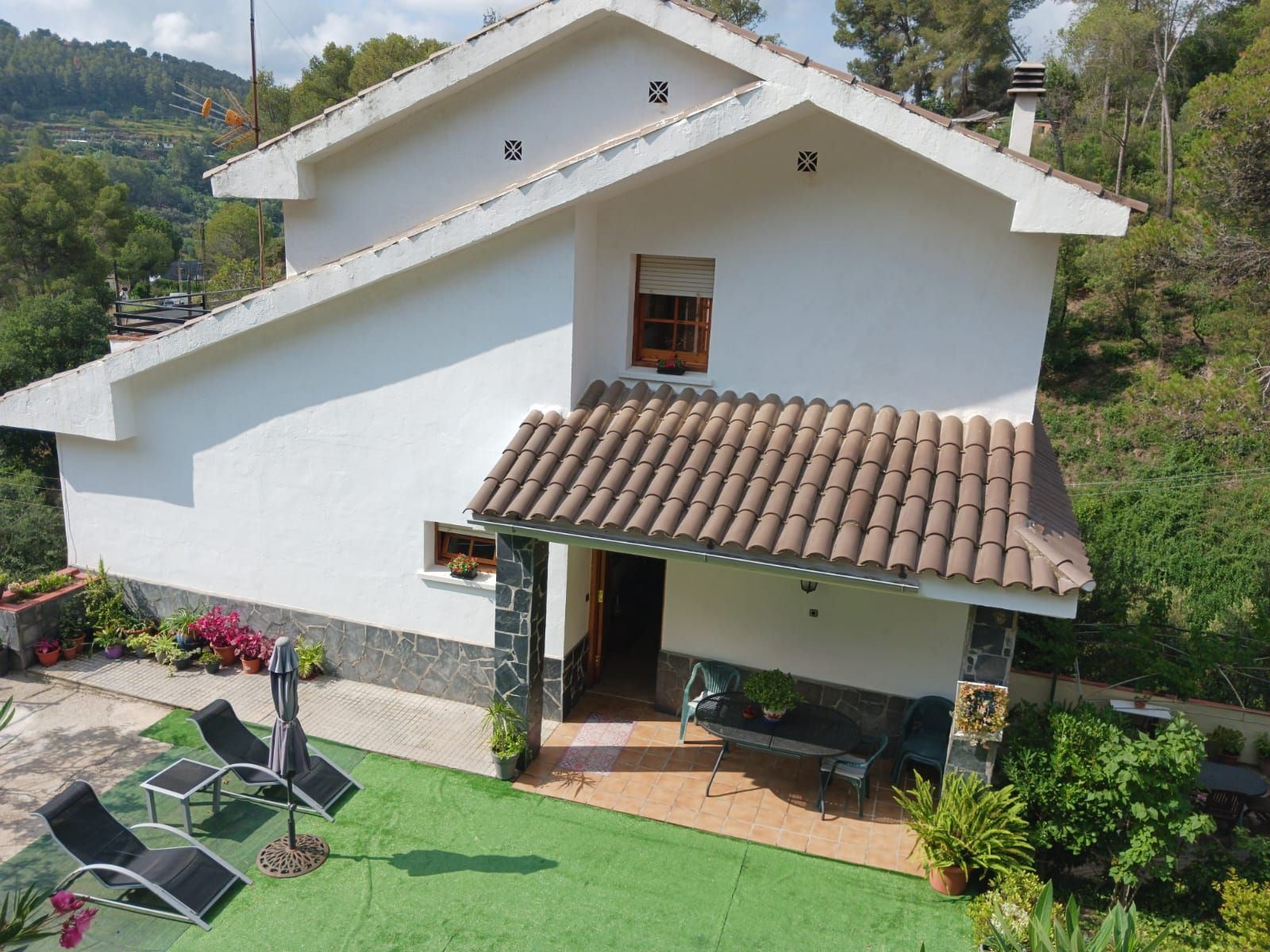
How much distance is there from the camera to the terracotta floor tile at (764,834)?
1005 centimetres

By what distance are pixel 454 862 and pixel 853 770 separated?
4536mm

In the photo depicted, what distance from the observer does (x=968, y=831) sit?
29.5 ft

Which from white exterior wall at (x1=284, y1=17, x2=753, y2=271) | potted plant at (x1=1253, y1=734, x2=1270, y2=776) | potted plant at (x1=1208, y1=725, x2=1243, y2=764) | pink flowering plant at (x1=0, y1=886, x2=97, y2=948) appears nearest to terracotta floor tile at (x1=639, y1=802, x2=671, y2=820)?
pink flowering plant at (x1=0, y1=886, x2=97, y2=948)

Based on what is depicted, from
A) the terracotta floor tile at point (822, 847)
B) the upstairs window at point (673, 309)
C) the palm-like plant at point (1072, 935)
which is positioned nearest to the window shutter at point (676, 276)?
the upstairs window at point (673, 309)

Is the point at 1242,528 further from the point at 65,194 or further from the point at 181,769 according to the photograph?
the point at 65,194

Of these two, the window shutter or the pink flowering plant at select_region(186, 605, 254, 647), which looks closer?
the window shutter

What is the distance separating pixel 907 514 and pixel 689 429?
2758mm

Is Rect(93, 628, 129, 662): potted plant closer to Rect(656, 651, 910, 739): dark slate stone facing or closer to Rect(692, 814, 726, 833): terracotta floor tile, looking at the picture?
Rect(692, 814, 726, 833): terracotta floor tile

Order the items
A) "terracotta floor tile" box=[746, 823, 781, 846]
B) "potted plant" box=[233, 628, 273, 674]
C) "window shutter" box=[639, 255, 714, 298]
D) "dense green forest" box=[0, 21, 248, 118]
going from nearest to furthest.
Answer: "terracotta floor tile" box=[746, 823, 781, 846], "window shutter" box=[639, 255, 714, 298], "potted plant" box=[233, 628, 273, 674], "dense green forest" box=[0, 21, 248, 118]

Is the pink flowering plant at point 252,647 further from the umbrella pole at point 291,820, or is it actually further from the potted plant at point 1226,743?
the potted plant at point 1226,743

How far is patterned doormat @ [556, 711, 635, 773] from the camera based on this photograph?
1129cm

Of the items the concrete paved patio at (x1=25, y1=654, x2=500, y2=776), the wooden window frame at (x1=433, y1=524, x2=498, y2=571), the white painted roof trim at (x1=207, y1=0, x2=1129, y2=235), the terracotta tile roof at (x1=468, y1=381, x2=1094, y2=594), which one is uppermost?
the white painted roof trim at (x1=207, y1=0, x2=1129, y2=235)

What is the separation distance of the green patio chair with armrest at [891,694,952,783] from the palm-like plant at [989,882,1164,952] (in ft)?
9.79

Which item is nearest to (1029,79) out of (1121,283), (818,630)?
(818,630)
